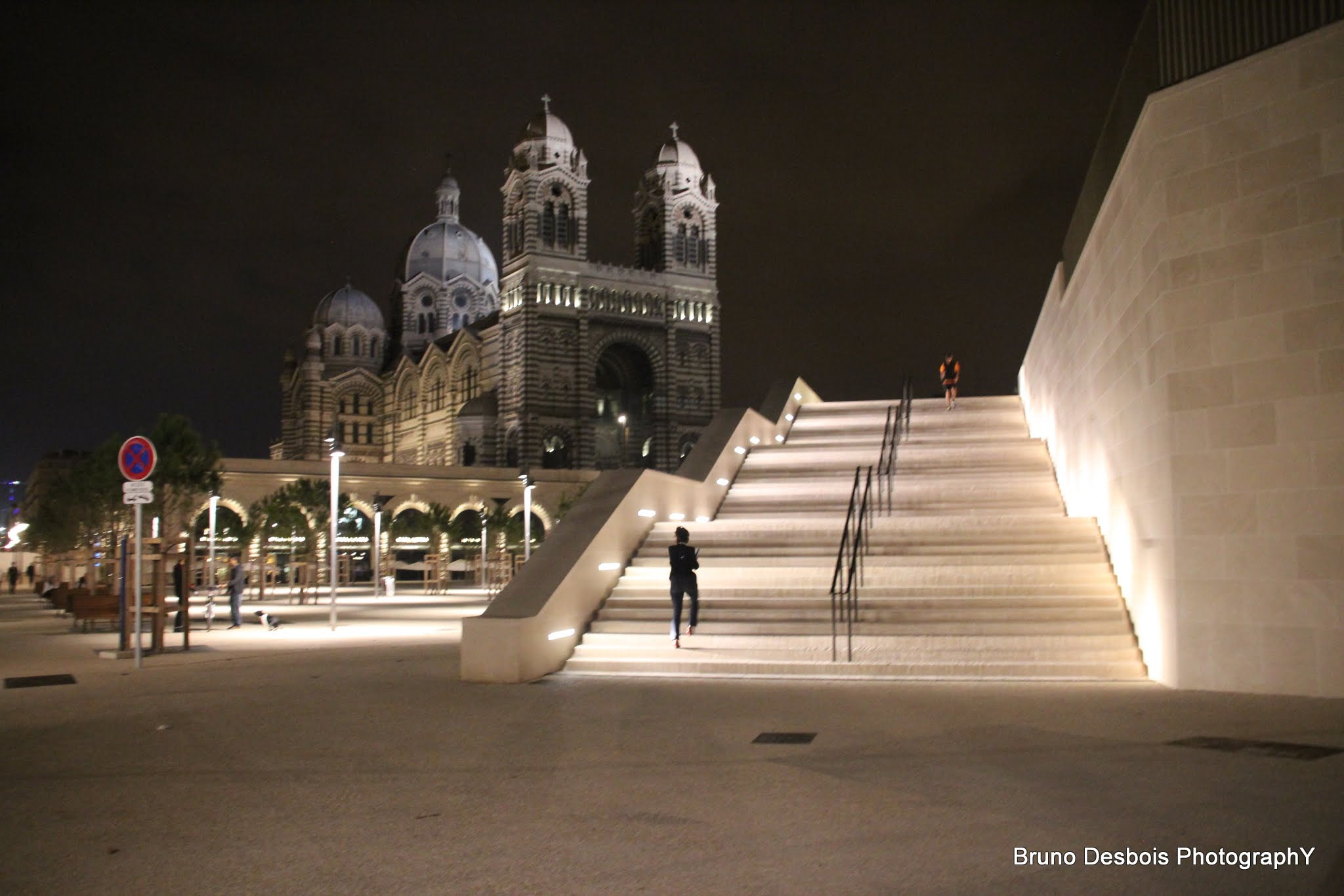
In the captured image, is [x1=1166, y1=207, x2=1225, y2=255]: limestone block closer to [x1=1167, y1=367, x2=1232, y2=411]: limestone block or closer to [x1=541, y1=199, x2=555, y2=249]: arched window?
[x1=1167, y1=367, x2=1232, y2=411]: limestone block

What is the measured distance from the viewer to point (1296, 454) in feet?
30.2

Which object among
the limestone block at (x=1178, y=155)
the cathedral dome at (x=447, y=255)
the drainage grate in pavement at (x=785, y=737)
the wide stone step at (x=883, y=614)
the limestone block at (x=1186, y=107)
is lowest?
the drainage grate in pavement at (x=785, y=737)

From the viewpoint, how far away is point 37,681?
12.3 meters

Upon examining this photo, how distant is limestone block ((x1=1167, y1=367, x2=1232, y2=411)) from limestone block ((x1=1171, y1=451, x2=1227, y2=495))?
388 millimetres

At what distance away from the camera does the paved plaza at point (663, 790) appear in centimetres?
483

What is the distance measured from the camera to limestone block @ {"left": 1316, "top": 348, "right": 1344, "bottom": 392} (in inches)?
356

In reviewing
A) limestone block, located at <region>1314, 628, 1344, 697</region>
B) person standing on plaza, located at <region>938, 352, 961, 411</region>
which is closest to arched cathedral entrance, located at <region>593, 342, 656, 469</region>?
person standing on plaza, located at <region>938, 352, 961, 411</region>

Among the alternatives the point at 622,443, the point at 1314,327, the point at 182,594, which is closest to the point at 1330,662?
the point at 1314,327

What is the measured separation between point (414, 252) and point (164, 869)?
100m

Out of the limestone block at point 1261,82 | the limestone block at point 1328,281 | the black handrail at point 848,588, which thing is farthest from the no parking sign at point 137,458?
the limestone block at point 1328,281

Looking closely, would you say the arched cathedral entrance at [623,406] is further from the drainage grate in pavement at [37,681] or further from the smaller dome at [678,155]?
the drainage grate in pavement at [37,681]

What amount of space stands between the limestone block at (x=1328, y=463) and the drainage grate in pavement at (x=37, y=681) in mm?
11261

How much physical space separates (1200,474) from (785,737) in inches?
166

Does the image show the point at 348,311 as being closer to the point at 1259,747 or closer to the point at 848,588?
the point at 848,588
